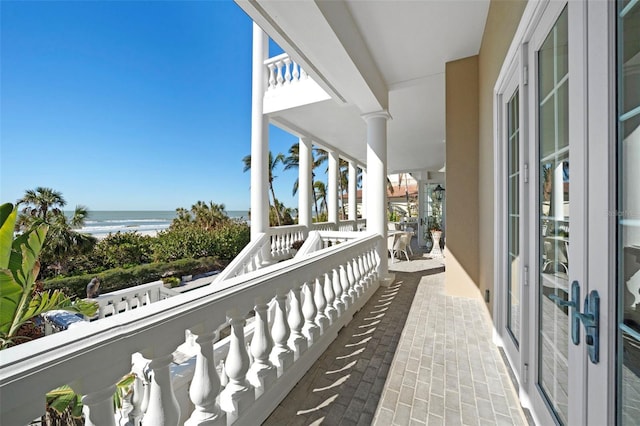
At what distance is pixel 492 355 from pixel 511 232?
1.10 m

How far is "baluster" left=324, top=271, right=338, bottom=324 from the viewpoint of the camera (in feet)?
7.71

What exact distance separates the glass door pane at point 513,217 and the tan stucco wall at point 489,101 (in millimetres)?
408

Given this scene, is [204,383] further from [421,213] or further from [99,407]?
[421,213]

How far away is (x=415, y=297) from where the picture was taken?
11.7 feet

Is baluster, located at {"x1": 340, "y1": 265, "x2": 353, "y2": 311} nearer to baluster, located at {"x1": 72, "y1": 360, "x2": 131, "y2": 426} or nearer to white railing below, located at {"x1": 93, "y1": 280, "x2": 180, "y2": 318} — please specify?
baluster, located at {"x1": 72, "y1": 360, "x2": 131, "y2": 426}

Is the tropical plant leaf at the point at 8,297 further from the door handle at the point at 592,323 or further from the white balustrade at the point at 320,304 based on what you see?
the door handle at the point at 592,323

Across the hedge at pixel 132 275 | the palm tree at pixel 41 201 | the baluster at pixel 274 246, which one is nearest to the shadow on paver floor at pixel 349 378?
the baluster at pixel 274 246

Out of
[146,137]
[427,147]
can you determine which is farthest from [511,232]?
[146,137]

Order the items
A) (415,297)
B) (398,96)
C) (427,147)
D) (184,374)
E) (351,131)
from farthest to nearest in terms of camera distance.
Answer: (427,147) → (351,131) → (398,96) → (415,297) → (184,374)

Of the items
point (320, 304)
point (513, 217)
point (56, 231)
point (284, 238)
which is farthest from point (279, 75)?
point (56, 231)

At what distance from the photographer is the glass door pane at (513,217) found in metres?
1.86

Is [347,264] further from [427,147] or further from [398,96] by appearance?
[427,147]

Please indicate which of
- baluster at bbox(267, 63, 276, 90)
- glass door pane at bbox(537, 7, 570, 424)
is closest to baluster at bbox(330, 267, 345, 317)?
glass door pane at bbox(537, 7, 570, 424)

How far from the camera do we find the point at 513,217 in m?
1.99
